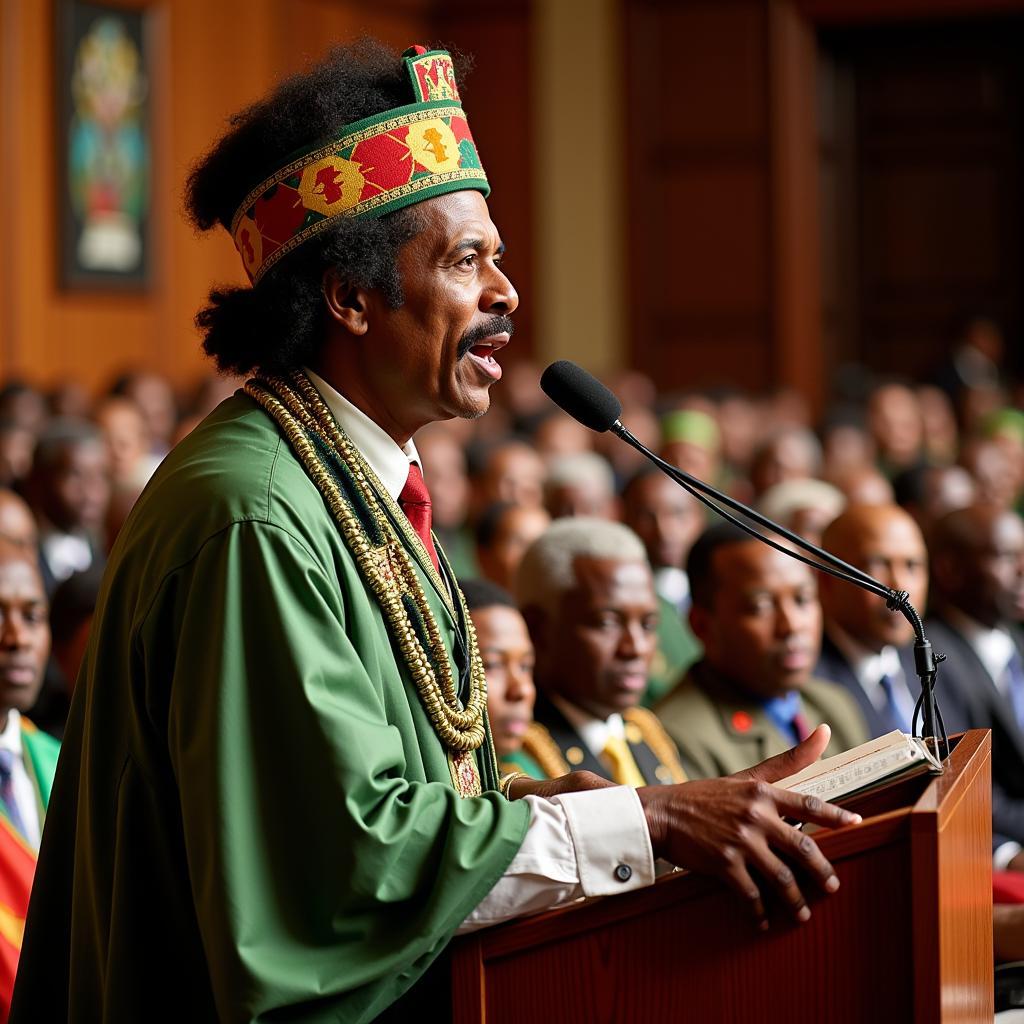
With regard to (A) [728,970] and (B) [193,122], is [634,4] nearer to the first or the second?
(B) [193,122]

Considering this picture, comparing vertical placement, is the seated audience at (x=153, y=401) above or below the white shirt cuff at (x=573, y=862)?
above

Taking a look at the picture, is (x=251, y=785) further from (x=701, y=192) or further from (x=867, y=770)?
(x=701, y=192)

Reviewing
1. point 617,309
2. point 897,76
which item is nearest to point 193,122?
point 617,309

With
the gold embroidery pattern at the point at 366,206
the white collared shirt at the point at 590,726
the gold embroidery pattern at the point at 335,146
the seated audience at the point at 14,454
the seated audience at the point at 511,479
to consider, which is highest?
the gold embroidery pattern at the point at 335,146

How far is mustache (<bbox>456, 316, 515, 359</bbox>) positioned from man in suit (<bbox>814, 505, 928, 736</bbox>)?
216cm

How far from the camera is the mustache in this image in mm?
1772

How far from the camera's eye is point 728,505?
1.75 meters

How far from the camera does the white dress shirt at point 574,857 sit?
1.51 metres

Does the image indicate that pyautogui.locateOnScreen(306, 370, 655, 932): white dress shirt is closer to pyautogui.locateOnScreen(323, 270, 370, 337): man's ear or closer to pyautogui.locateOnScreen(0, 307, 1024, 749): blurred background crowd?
pyautogui.locateOnScreen(323, 270, 370, 337): man's ear

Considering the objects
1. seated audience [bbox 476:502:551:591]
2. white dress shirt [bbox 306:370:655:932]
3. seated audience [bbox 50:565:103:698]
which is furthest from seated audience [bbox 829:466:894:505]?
white dress shirt [bbox 306:370:655:932]

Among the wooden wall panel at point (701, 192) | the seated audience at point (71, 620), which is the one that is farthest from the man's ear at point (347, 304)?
the wooden wall panel at point (701, 192)

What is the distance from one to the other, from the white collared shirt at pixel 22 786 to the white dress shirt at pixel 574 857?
1331 mm

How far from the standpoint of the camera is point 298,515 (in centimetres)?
159

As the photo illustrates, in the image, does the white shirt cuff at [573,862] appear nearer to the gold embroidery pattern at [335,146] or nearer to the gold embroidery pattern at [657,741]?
the gold embroidery pattern at [335,146]
